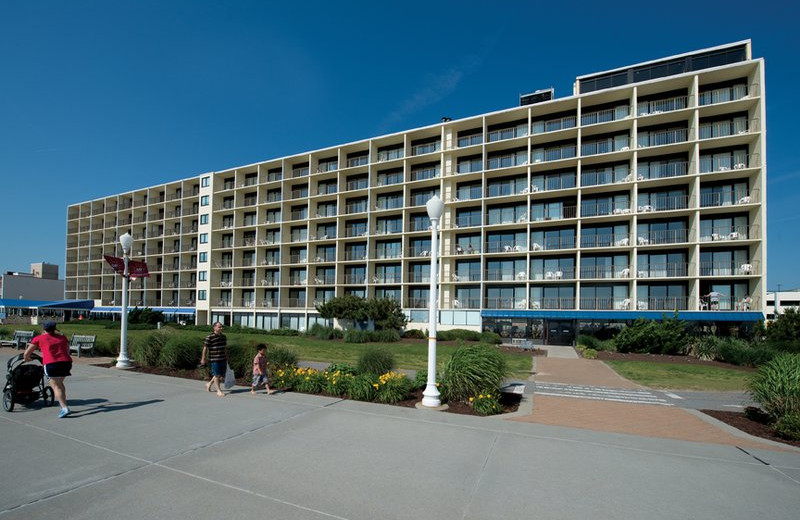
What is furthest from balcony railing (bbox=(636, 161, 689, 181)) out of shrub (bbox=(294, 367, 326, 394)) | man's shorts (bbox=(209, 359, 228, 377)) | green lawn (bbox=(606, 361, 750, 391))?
man's shorts (bbox=(209, 359, 228, 377))

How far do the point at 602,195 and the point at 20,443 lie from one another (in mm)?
36219

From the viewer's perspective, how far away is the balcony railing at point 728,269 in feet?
93.1

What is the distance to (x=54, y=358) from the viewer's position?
287 inches

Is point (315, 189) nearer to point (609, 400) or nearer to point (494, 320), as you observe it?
point (494, 320)

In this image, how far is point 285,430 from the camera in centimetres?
673

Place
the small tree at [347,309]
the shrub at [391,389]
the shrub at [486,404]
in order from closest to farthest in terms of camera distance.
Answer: the shrub at [486,404] → the shrub at [391,389] → the small tree at [347,309]

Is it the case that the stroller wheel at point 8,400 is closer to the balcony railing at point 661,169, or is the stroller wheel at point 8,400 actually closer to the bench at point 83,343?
the bench at point 83,343

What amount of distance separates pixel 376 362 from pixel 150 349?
8.03 meters

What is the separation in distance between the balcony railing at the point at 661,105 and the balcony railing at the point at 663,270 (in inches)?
450

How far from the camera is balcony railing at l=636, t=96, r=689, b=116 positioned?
31.2m

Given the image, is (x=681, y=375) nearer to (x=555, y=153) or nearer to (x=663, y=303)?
(x=663, y=303)

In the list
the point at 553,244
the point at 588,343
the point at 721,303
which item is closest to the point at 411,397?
the point at 588,343

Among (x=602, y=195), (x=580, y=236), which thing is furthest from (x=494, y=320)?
(x=602, y=195)

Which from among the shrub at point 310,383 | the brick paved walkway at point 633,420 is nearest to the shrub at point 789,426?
the brick paved walkway at point 633,420
